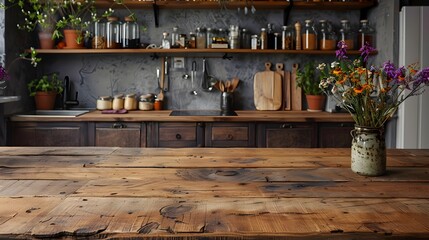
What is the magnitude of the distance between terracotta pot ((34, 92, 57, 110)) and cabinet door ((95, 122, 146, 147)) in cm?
74

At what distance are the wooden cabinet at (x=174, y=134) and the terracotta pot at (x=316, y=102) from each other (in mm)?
1119

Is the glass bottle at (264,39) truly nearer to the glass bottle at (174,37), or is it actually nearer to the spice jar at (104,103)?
the glass bottle at (174,37)

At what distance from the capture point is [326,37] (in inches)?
161

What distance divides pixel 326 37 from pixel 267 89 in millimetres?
729

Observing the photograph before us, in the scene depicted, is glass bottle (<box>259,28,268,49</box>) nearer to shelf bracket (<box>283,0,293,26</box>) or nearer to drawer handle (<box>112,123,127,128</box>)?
shelf bracket (<box>283,0,293,26</box>)

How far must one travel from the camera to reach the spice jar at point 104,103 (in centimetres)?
399

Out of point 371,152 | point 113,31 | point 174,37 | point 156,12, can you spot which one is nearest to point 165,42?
point 174,37

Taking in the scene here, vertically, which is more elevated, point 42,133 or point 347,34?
point 347,34

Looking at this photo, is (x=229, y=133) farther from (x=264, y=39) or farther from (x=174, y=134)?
(x=264, y=39)

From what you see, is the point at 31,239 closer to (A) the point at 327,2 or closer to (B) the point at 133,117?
(B) the point at 133,117

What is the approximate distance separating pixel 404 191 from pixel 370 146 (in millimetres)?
248

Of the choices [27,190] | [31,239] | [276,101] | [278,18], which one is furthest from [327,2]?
[31,239]

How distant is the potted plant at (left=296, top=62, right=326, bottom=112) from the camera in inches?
157

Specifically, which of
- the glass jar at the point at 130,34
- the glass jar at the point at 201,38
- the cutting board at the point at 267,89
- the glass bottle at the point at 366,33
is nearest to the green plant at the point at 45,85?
the glass jar at the point at 130,34
